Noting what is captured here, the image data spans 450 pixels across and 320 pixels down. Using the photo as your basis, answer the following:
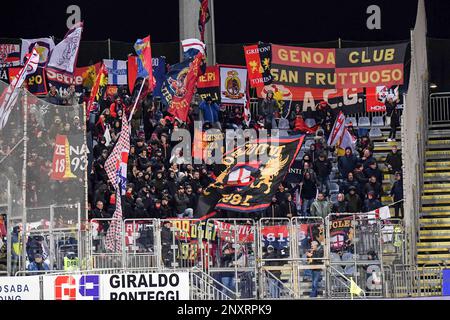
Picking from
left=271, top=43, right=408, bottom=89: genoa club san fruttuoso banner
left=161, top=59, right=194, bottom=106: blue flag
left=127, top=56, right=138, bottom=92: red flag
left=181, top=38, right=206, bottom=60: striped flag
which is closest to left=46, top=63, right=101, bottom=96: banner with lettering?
left=127, top=56, right=138, bottom=92: red flag

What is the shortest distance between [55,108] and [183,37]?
10.5m

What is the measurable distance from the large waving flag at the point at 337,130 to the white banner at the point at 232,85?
2.33 metres

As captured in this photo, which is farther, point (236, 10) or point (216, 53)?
point (236, 10)

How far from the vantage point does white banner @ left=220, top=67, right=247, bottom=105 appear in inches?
982

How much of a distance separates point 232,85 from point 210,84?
1.71 feet

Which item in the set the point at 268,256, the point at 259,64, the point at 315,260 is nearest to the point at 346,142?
the point at 259,64

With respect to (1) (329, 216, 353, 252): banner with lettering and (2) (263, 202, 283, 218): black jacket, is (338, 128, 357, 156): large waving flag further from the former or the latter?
(1) (329, 216, 353, 252): banner with lettering

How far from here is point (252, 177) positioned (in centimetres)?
2088

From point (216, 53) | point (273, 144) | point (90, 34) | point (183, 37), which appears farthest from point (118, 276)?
point (90, 34)

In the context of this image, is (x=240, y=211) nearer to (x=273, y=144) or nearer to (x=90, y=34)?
(x=273, y=144)

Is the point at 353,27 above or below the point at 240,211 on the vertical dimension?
above

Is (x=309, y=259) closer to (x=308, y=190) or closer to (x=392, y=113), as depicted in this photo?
(x=308, y=190)

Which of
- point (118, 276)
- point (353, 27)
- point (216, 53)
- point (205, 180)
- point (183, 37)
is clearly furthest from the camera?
point (353, 27)
